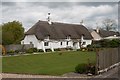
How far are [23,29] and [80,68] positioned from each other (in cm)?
5235

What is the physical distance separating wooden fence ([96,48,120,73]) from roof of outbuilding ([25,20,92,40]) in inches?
1351


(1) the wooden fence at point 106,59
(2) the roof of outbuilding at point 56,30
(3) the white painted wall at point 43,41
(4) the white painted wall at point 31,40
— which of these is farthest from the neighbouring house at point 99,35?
(1) the wooden fence at point 106,59

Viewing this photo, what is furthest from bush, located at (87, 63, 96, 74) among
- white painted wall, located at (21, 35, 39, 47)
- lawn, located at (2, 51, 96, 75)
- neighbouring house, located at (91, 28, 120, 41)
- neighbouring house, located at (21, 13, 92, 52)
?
neighbouring house, located at (91, 28, 120, 41)

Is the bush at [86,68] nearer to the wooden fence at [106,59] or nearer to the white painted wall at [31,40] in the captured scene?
the wooden fence at [106,59]

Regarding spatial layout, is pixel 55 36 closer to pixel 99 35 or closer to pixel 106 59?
pixel 99 35

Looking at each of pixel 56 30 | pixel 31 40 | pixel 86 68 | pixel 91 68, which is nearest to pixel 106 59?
pixel 91 68

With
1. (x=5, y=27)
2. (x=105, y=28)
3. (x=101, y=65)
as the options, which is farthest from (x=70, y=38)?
(x=101, y=65)

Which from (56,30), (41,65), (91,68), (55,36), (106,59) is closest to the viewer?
(91,68)

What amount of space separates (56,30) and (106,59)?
144ft

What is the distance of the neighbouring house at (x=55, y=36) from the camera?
191 feet

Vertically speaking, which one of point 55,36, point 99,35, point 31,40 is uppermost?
point 99,35

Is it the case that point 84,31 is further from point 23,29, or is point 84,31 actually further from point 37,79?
point 37,79

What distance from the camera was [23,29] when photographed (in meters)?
69.8

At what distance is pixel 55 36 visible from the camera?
61594 mm
